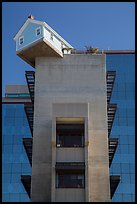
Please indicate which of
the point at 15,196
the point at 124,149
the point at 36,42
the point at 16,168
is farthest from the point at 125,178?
the point at 36,42

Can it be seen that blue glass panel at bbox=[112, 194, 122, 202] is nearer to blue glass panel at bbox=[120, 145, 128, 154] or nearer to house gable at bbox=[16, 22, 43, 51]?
blue glass panel at bbox=[120, 145, 128, 154]

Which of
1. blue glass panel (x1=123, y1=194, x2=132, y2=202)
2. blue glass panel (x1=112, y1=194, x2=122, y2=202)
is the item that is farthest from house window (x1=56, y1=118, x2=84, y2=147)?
blue glass panel (x1=123, y1=194, x2=132, y2=202)

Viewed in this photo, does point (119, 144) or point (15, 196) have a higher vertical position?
point (119, 144)

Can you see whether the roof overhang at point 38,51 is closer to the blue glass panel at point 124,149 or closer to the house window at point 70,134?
the house window at point 70,134

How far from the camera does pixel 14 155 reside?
78688 mm

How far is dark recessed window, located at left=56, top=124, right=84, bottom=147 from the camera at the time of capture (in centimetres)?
3294

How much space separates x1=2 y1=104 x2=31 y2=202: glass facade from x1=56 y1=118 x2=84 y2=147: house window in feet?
136

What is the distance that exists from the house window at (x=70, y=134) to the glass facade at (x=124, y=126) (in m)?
36.7

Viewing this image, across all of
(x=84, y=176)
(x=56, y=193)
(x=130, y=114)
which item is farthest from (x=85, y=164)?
(x=130, y=114)

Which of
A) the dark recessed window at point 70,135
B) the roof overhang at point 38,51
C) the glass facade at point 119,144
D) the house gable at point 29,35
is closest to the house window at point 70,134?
the dark recessed window at point 70,135

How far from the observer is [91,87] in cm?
3488

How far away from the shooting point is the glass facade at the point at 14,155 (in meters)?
74.8

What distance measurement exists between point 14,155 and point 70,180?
48.6 m

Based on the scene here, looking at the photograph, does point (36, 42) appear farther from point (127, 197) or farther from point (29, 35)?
point (127, 197)
